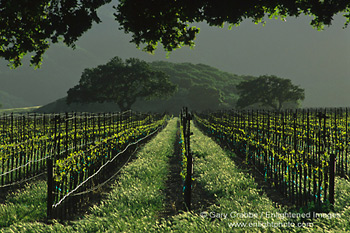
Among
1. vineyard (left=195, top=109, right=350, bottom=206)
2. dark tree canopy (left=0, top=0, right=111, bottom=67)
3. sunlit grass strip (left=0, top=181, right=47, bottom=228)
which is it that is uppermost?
dark tree canopy (left=0, top=0, right=111, bottom=67)

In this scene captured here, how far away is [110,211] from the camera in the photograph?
19.9 feet

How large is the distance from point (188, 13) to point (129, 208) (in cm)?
519

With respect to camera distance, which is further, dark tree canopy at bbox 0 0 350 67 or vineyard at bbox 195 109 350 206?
dark tree canopy at bbox 0 0 350 67

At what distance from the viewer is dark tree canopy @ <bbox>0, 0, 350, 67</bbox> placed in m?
7.66

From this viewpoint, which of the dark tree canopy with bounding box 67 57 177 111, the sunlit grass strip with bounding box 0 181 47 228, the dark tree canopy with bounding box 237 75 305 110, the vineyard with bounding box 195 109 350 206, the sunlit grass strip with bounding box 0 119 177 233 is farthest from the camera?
the dark tree canopy with bounding box 237 75 305 110

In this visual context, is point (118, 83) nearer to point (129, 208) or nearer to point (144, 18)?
point (144, 18)

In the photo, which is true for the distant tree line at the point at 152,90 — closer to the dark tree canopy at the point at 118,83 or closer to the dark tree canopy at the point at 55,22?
the dark tree canopy at the point at 118,83

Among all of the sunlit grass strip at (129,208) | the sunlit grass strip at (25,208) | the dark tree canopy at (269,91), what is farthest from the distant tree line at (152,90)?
the sunlit grass strip at (25,208)

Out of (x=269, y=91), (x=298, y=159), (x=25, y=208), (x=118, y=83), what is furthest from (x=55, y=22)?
(x=269, y=91)

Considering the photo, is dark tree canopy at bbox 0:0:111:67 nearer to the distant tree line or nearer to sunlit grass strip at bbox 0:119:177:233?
sunlit grass strip at bbox 0:119:177:233

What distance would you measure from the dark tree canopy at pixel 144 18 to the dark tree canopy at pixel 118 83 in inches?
1778

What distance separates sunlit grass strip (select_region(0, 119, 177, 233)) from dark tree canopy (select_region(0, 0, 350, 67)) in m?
4.29

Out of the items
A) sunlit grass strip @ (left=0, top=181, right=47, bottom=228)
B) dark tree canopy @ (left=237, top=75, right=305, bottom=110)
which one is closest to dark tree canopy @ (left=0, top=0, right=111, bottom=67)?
sunlit grass strip @ (left=0, top=181, right=47, bottom=228)

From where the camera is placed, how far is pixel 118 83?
54344mm
